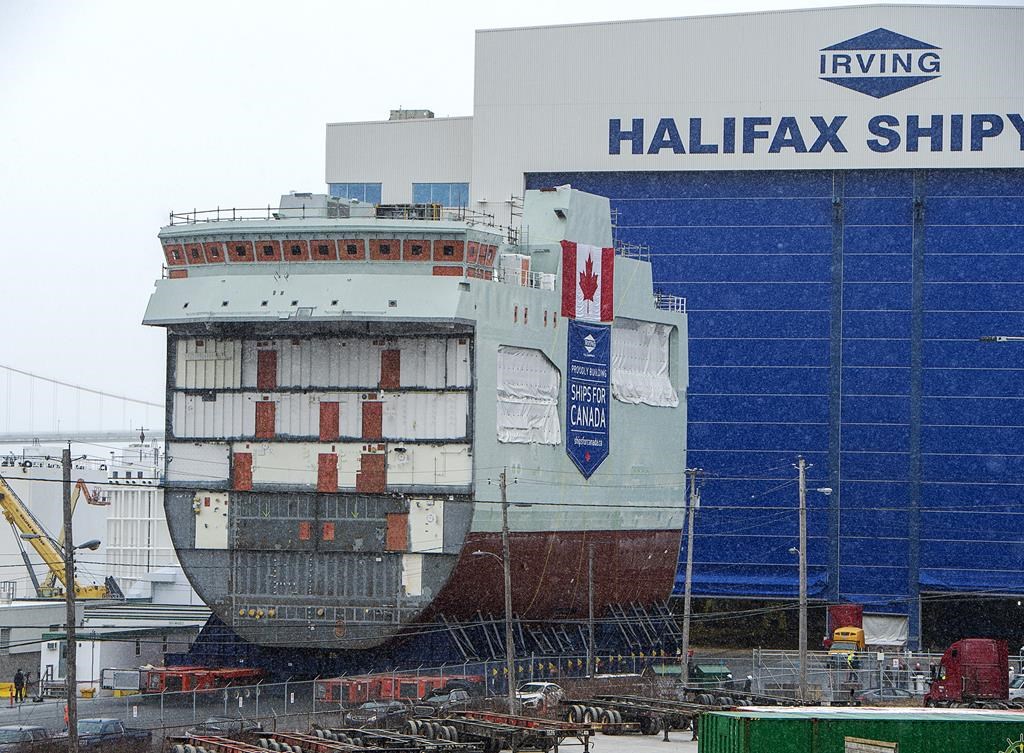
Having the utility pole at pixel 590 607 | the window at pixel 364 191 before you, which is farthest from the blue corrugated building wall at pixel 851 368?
the utility pole at pixel 590 607

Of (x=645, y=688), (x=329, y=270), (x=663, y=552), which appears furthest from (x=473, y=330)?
(x=663, y=552)

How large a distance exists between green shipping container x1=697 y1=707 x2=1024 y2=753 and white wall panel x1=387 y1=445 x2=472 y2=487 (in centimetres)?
3818

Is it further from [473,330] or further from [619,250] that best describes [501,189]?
[473,330]

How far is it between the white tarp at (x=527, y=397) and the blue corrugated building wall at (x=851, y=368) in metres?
24.6

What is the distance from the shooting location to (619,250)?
356 ft

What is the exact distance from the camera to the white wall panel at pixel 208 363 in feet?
279

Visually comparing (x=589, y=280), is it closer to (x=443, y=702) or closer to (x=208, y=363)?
(x=208, y=363)

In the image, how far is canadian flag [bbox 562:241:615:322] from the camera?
8994 cm

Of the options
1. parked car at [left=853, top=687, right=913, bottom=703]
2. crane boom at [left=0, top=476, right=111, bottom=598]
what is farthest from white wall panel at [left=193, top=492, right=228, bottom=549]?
crane boom at [left=0, top=476, right=111, bottom=598]

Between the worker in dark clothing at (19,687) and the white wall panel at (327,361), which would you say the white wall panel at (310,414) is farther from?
the worker in dark clothing at (19,687)

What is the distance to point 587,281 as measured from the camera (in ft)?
301

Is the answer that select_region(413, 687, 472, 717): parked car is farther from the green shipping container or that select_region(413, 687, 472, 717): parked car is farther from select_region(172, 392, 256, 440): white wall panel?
the green shipping container

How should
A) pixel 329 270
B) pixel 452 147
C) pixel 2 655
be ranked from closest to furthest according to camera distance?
1. pixel 329 270
2. pixel 2 655
3. pixel 452 147

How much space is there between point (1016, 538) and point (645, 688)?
128ft
